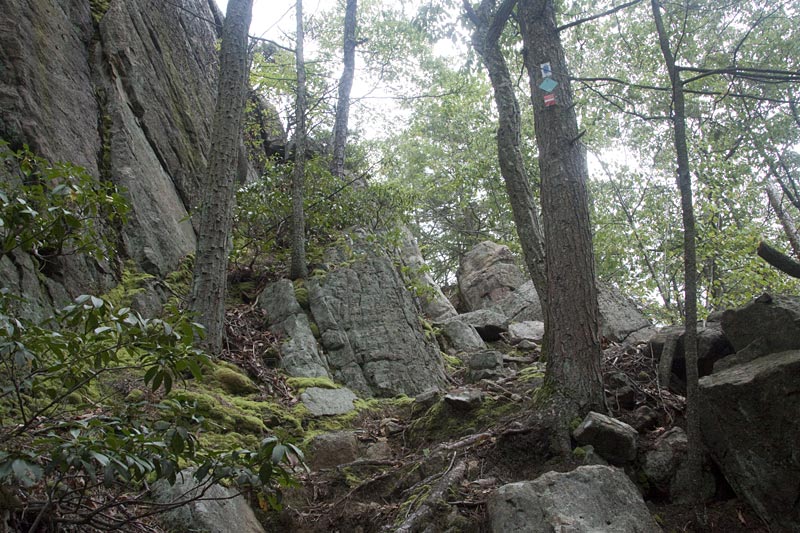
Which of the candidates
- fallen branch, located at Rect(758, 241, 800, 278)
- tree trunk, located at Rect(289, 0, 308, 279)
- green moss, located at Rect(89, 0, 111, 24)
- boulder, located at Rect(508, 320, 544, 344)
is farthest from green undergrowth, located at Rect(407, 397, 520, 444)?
green moss, located at Rect(89, 0, 111, 24)

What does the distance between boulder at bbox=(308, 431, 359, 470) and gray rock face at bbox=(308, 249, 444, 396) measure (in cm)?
175

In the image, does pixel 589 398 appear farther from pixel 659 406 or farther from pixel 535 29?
pixel 535 29

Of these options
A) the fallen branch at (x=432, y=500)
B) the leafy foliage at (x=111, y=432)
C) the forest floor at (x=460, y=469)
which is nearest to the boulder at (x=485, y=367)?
the forest floor at (x=460, y=469)

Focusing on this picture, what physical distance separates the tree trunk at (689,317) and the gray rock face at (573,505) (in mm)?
496

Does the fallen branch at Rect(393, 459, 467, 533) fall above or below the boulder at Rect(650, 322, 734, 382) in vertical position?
below

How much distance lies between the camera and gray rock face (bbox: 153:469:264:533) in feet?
10.1

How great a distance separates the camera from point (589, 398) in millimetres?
4297

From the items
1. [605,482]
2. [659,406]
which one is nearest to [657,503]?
[605,482]

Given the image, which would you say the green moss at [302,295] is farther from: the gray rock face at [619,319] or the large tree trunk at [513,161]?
the gray rock face at [619,319]

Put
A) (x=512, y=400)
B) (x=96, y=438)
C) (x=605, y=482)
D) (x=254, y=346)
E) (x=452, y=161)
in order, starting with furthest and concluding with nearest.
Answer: (x=452, y=161) → (x=254, y=346) → (x=512, y=400) → (x=605, y=482) → (x=96, y=438)

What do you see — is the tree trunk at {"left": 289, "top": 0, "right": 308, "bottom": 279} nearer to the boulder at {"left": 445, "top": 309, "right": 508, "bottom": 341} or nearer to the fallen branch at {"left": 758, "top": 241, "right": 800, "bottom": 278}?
the boulder at {"left": 445, "top": 309, "right": 508, "bottom": 341}

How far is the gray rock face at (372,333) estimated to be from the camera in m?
7.09

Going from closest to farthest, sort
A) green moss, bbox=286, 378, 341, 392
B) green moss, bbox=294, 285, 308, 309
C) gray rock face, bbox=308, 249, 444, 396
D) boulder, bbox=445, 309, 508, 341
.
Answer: green moss, bbox=286, 378, 341, 392, gray rock face, bbox=308, 249, 444, 396, green moss, bbox=294, 285, 308, 309, boulder, bbox=445, 309, 508, 341

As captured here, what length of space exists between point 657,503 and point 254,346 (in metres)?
4.86
